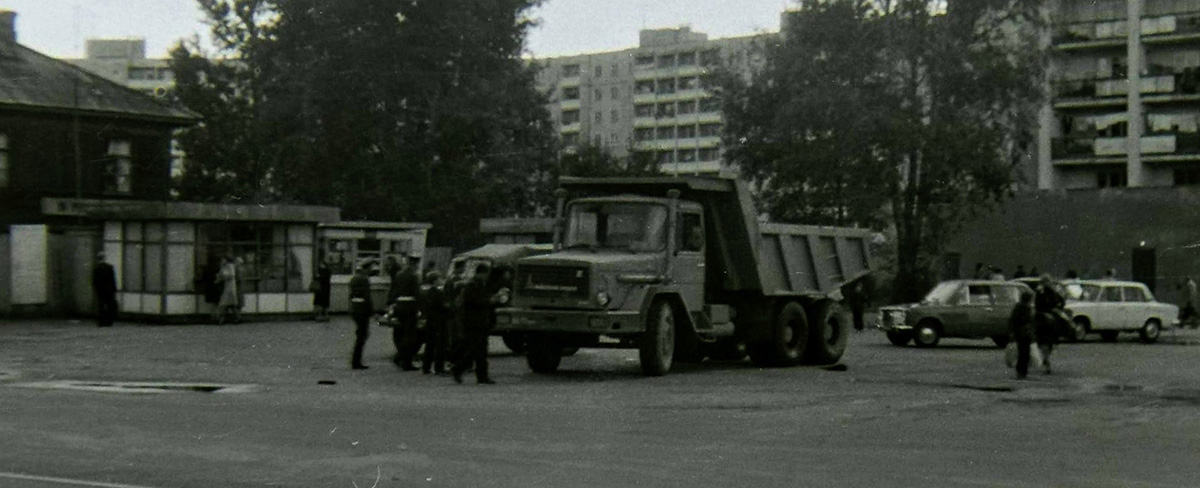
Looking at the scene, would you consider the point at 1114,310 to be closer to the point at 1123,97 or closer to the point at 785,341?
the point at 785,341

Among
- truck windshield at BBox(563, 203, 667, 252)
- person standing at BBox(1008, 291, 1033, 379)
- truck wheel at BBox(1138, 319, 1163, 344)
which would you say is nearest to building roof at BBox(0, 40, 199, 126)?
truck windshield at BBox(563, 203, 667, 252)

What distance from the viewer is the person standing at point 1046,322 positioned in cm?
2541

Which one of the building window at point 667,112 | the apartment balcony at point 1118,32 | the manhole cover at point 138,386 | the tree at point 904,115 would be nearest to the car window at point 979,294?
the tree at point 904,115

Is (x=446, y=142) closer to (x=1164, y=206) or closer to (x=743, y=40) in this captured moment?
(x=1164, y=206)

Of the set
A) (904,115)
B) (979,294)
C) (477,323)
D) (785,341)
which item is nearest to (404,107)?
(904,115)

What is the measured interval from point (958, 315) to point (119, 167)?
83.9ft

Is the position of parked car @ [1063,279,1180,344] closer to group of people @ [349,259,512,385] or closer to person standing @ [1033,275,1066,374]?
person standing @ [1033,275,1066,374]

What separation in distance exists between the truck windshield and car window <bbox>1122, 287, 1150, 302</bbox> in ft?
61.0

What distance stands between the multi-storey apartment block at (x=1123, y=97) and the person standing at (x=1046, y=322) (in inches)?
1864

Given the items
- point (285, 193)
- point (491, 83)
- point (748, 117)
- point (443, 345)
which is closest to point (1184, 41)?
point (748, 117)

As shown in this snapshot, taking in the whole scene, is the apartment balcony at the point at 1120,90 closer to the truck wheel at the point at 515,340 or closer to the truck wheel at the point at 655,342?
the truck wheel at the point at 515,340

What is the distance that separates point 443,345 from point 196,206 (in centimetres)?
1735

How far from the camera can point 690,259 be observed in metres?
24.4

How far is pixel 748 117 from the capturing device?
201ft
